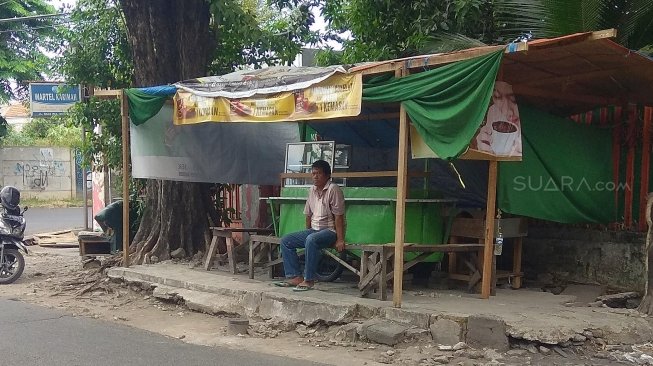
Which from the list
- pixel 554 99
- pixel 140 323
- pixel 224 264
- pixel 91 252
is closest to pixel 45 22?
pixel 91 252

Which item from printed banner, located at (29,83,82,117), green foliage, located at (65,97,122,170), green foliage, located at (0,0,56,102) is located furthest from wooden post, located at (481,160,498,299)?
green foliage, located at (0,0,56,102)

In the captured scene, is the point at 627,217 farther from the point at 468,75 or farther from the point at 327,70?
the point at 327,70

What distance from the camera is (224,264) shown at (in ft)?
33.6

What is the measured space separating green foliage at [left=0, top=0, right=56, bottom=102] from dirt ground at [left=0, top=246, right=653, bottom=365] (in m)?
17.4

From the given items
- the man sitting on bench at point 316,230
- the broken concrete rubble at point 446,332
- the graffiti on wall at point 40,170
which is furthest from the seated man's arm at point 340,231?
the graffiti on wall at point 40,170

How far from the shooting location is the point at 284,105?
24.8ft

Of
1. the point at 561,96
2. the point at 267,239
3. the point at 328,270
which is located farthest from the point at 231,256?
the point at 561,96

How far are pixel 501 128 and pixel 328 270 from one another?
3315 millimetres

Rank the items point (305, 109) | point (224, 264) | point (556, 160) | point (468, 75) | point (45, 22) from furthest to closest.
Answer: point (45, 22) < point (224, 264) < point (556, 160) < point (305, 109) < point (468, 75)

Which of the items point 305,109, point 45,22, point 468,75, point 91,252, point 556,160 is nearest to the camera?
point 468,75

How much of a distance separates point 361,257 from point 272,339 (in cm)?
136

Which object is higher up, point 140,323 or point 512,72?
point 512,72

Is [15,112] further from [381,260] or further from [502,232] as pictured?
[502,232]

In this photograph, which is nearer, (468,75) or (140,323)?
(468,75)
